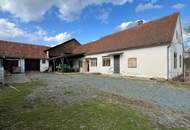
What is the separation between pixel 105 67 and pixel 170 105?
15465mm

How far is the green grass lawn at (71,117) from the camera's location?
411 centimetres

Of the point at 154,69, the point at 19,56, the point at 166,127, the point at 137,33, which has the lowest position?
the point at 166,127

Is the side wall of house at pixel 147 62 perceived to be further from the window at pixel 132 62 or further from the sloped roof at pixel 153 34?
the sloped roof at pixel 153 34

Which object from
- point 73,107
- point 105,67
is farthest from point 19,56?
point 73,107

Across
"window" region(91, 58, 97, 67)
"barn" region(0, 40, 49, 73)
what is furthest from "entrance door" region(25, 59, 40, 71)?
"window" region(91, 58, 97, 67)

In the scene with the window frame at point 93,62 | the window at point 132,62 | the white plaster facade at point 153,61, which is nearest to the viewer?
the white plaster facade at point 153,61

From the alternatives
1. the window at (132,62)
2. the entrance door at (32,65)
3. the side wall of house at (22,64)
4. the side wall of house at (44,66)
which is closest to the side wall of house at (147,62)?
the window at (132,62)

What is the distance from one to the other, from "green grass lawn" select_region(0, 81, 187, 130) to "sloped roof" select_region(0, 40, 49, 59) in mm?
22683

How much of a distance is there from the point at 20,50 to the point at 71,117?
26.6 meters

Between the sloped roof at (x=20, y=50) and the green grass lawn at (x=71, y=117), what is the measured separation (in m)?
22.7

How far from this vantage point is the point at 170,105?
259 inches

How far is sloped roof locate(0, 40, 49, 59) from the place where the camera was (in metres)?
26.2

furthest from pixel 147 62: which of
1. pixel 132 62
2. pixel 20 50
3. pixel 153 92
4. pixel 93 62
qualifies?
pixel 20 50

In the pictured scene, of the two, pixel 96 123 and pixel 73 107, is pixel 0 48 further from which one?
pixel 96 123
